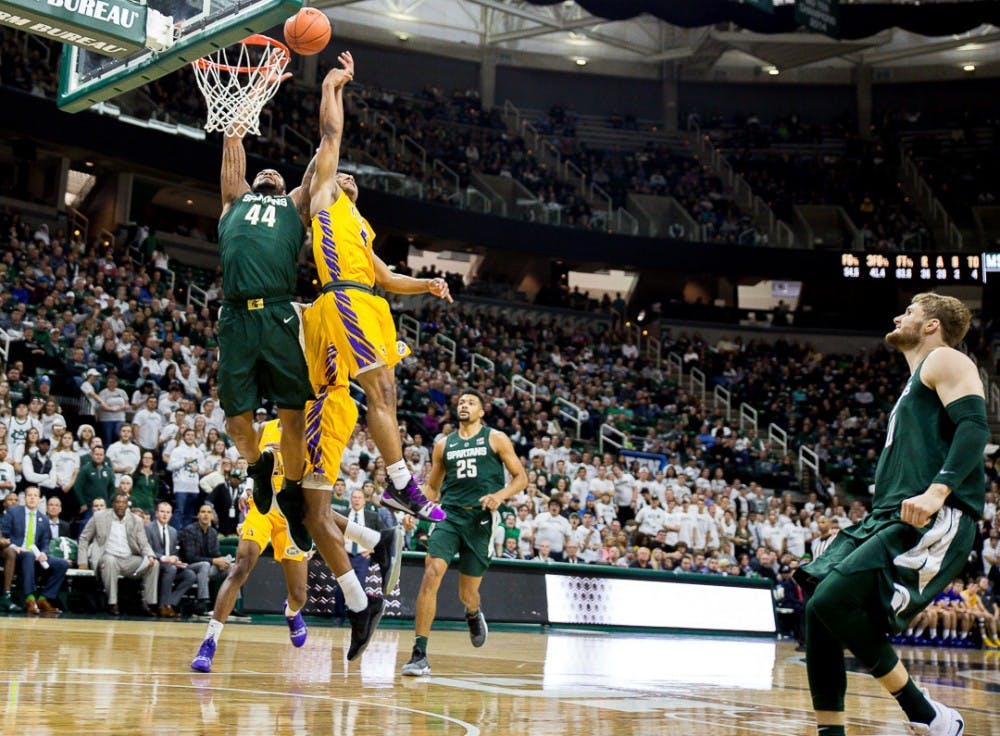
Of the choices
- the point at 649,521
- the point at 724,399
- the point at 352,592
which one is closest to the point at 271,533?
the point at 352,592

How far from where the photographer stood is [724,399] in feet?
111

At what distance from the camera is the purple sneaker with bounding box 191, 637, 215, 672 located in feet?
24.6

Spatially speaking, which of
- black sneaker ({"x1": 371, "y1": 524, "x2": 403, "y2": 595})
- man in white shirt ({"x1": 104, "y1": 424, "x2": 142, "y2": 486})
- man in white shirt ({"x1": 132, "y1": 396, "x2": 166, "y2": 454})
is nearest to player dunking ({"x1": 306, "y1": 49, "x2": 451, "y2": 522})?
black sneaker ({"x1": 371, "y1": 524, "x2": 403, "y2": 595})

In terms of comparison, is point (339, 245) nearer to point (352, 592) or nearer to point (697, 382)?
point (352, 592)

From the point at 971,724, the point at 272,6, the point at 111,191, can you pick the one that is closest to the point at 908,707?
the point at 971,724

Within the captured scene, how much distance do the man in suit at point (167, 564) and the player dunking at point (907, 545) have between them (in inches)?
414

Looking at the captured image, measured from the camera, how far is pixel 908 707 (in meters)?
5.08

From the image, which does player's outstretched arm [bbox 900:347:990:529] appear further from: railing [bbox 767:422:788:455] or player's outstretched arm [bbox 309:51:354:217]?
railing [bbox 767:422:788:455]

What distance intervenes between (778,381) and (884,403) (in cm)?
314

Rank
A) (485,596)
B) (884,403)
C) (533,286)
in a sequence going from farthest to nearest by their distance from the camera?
(533,286)
(884,403)
(485,596)

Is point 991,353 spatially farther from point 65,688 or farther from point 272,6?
point 65,688

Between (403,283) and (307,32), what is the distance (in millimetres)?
1871

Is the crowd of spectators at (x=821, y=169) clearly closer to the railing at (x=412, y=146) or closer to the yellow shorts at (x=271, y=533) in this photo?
the railing at (x=412, y=146)

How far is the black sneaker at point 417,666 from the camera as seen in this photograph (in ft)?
27.0
